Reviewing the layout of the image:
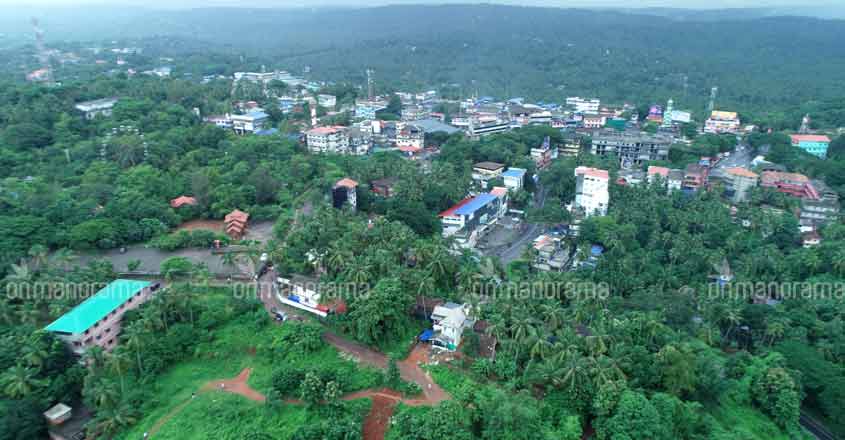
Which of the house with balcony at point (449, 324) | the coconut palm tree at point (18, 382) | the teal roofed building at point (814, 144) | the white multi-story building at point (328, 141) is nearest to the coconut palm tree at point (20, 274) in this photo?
the coconut palm tree at point (18, 382)

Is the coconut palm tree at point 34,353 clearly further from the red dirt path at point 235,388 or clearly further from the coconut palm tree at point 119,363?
the red dirt path at point 235,388

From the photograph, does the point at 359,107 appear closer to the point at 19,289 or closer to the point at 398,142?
the point at 398,142

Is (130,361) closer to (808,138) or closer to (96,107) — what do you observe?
(96,107)

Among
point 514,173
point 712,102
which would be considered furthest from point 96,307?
point 712,102

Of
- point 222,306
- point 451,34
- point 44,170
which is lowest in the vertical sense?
point 222,306

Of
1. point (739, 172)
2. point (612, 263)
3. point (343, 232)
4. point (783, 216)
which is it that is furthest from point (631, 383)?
point (739, 172)

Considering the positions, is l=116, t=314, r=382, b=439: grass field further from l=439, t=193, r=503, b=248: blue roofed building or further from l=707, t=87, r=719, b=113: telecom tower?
l=707, t=87, r=719, b=113: telecom tower
